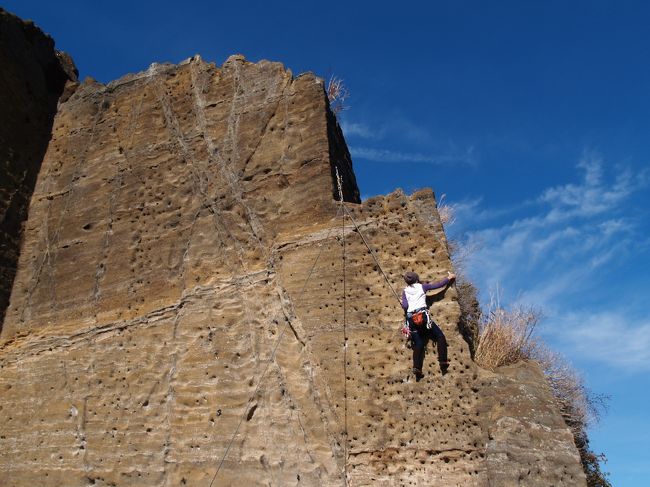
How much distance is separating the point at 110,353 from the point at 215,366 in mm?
1474

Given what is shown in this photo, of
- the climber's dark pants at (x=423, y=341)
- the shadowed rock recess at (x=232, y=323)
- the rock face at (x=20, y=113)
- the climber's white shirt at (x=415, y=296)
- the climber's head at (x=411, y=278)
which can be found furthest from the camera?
the rock face at (x=20, y=113)

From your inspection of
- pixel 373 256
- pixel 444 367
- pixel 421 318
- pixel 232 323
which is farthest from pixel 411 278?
pixel 232 323

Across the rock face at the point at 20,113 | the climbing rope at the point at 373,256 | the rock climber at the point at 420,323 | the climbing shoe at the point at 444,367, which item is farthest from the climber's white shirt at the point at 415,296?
the rock face at the point at 20,113

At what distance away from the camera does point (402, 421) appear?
5.50m

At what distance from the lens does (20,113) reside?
29.4 ft

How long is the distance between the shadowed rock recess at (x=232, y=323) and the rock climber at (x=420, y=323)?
101 mm

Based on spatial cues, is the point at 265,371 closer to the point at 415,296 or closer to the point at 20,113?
the point at 415,296

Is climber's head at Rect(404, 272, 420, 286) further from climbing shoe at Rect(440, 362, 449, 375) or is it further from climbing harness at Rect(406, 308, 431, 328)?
climbing shoe at Rect(440, 362, 449, 375)

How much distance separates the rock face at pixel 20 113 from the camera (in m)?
8.34

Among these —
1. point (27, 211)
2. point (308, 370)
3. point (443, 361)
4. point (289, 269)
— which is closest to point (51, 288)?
point (27, 211)

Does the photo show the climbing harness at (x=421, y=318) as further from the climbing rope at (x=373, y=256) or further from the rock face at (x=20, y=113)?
the rock face at (x=20, y=113)

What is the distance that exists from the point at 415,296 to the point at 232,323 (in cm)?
204

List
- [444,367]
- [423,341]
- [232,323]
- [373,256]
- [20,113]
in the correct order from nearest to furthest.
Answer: [444,367] → [423,341] → [373,256] → [232,323] → [20,113]

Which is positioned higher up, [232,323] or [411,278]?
[411,278]
